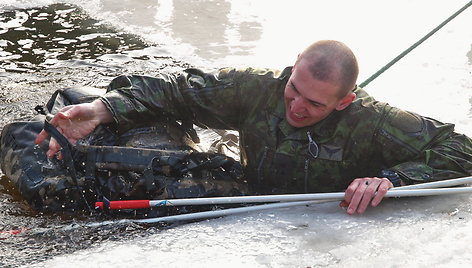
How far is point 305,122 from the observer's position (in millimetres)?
3867

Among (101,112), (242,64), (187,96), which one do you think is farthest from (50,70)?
(187,96)

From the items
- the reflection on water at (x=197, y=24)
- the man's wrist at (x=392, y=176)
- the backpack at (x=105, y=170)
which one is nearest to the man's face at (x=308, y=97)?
the man's wrist at (x=392, y=176)

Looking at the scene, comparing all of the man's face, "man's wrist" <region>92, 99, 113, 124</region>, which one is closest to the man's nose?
the man's face

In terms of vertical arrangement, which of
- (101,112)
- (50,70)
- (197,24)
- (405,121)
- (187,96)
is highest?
(405,121)

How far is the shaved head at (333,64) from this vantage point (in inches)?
143

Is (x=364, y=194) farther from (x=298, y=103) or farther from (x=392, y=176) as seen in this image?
(x=298, y=103)

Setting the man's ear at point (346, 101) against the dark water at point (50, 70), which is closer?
the dark water at point (50, 70)

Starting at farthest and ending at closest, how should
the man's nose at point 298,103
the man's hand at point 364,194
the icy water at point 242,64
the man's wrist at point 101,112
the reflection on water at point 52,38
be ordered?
1. the reflection on water at point 52,38
2. the man's wrist at point 101,112
3. the man's nose at point 298,103
4. the man's hand at point 364,194
5. the icy water at point 242,64

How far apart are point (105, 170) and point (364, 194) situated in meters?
1.51

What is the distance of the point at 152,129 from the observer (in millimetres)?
4191

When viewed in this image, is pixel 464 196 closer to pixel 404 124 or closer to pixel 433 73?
pixel 404 124

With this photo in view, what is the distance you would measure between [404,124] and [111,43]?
4646 mm

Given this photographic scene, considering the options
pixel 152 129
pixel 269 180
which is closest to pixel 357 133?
pixel 269 180

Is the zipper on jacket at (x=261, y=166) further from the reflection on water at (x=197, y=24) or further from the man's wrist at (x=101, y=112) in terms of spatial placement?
the reflection on water at (x=197, y=24)
